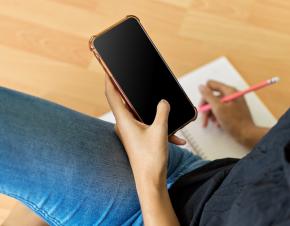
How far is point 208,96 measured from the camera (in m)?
0.75

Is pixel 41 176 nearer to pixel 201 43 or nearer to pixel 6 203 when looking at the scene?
pixel 6 203

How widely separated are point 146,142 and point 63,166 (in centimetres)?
11

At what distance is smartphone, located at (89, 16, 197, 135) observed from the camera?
538mm

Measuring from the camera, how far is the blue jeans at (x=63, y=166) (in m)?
0.47

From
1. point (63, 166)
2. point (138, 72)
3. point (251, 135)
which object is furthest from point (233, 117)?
point (63, 166)

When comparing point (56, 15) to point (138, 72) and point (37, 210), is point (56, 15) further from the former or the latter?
point (37, 210)

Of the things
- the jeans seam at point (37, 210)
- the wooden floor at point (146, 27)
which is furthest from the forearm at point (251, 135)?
the jeans seam at point (37, 210)

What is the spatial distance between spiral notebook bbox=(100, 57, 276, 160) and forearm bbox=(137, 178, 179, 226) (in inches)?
10.5

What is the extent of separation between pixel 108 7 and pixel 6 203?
47 centimetres

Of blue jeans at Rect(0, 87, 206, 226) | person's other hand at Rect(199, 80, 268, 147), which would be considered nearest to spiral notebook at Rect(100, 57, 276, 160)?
person's other hand at Rect(199, 80, 268, 147)

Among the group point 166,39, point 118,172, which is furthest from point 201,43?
point 118,172

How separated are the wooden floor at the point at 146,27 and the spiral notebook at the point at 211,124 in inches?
1.3

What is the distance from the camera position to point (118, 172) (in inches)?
20.8

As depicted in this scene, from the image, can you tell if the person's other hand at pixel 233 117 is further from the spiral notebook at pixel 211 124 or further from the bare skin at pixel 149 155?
the bare skin at pixel 149 155
